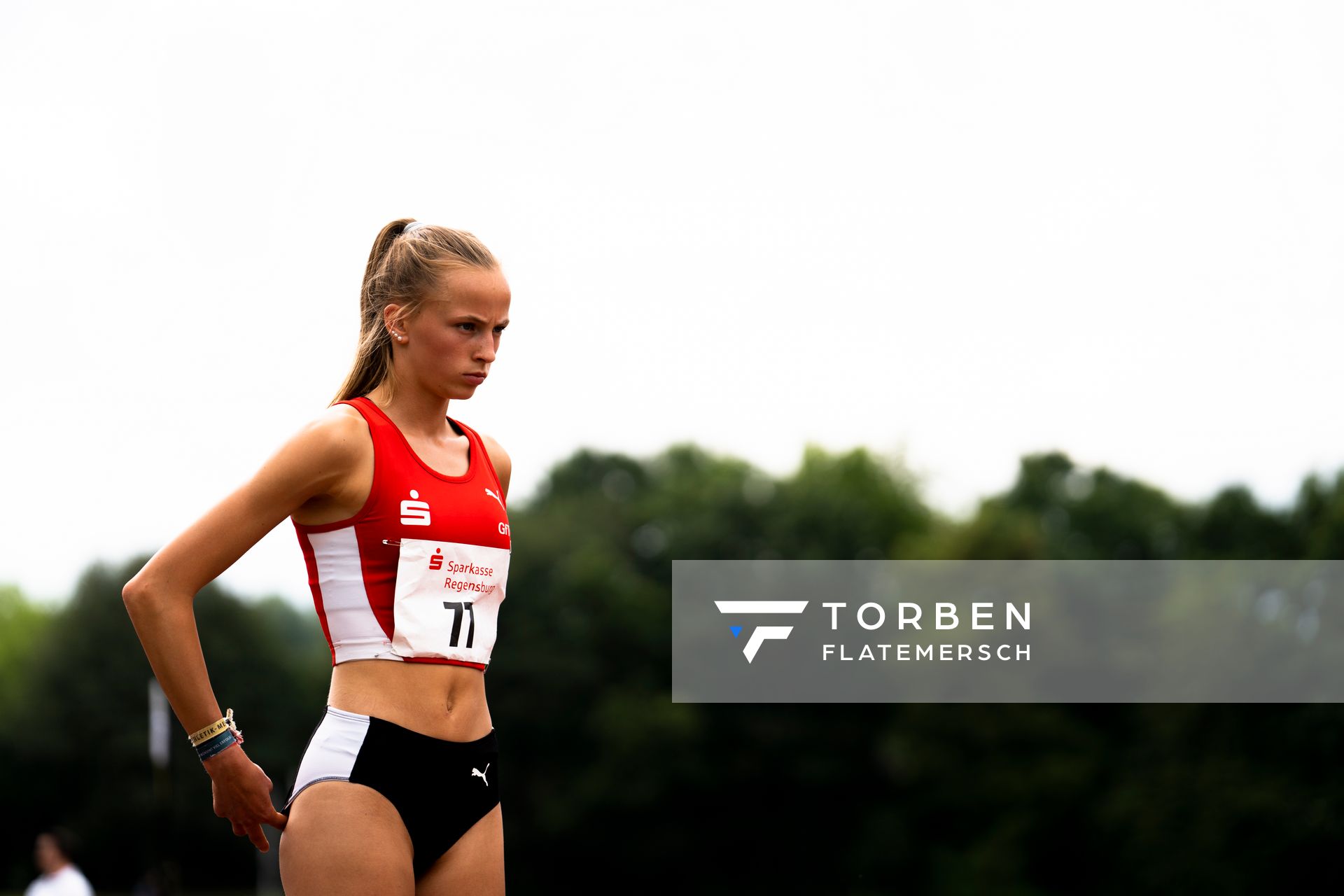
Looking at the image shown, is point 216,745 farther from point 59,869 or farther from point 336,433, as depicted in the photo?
point 59,869

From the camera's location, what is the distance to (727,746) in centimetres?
5441

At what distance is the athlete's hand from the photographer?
Answer: 309 cm

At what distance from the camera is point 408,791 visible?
126 inches

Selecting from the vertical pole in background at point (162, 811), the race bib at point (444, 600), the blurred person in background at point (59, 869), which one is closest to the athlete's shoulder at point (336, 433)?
the race bib at point (444, 600)

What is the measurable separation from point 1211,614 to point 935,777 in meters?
11.6

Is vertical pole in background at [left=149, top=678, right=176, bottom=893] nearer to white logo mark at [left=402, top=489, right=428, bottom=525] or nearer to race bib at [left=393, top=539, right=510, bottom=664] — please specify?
race bib at [left=393, top=539, right=510, bottom=664]

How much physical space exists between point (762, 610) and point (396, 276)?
167 ft

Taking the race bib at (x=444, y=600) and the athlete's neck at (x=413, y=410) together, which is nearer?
the race bib at (x=444, y=600)

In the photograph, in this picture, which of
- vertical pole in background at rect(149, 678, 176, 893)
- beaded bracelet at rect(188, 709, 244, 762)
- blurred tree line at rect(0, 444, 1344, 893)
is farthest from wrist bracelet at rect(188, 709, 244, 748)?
blurred tree line at rect(0, 444, 1344, 893)

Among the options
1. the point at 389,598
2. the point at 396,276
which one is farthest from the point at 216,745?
the point at 396,276

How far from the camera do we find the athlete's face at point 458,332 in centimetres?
334

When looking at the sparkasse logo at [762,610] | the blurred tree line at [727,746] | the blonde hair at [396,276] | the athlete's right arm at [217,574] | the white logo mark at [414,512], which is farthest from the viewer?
the sparkasse logo at [762,610]

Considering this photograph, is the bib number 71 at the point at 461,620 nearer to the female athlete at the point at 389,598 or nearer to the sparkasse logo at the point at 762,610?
the female athlete at the point at 389,598

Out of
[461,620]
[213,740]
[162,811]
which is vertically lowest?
[213,740]
